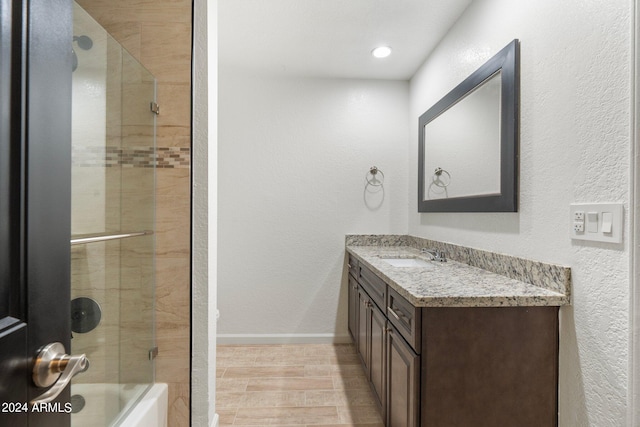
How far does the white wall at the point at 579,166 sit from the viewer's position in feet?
3.38

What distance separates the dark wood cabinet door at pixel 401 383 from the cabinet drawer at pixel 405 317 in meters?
0.04

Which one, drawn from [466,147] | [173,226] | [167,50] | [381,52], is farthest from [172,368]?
[381,52]

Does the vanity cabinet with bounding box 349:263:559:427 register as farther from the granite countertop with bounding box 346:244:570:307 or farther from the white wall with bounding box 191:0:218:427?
the white wall with bounding box 191:0:218:427

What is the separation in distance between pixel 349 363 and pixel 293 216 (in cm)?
133

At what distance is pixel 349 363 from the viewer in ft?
8.55

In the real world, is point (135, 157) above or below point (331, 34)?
below

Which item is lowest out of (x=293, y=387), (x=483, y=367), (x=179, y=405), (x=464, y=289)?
(x=293, y=387)

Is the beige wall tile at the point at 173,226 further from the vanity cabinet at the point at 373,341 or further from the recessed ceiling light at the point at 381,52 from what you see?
the recessed ceiling light at the point at 381,52

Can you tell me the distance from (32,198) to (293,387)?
6.88 ft

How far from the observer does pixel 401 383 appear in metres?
1.39

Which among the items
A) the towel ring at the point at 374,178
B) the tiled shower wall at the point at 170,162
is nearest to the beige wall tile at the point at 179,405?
the tiled shower wall at the point at 170,162

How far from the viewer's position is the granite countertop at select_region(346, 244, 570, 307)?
47.8 inches

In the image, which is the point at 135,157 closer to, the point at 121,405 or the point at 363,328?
the point at 121,405

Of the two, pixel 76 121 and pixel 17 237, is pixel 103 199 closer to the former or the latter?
pixel 76 121
